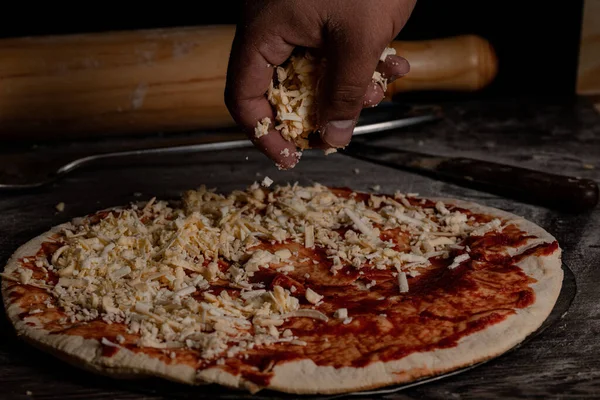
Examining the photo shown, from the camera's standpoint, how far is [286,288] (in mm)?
2230

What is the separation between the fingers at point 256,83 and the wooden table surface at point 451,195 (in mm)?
800

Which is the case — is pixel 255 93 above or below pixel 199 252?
above

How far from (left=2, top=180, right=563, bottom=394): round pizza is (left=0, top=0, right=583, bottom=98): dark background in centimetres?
231

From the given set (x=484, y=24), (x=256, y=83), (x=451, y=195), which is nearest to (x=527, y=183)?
(x=451, y=195)

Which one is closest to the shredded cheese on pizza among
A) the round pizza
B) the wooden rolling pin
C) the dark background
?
the round pizza

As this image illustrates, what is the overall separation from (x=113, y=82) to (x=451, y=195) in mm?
1718

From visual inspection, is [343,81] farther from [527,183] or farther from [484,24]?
[484,24]

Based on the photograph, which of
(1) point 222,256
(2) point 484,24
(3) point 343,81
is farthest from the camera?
(2) point 484,24

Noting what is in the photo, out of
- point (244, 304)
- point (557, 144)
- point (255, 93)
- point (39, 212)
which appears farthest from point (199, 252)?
point (557, 144)

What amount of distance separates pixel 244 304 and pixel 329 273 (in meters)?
0.33

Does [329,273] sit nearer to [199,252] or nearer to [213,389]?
[199,252]

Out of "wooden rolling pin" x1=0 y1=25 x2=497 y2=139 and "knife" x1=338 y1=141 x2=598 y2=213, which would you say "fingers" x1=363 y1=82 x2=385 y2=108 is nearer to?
"knife" x1=338 y1=141 x2=598 y2=213

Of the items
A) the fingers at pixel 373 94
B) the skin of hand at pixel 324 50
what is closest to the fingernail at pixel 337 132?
the skin of hand at pixel 324 50

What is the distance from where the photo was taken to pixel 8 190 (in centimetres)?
326
